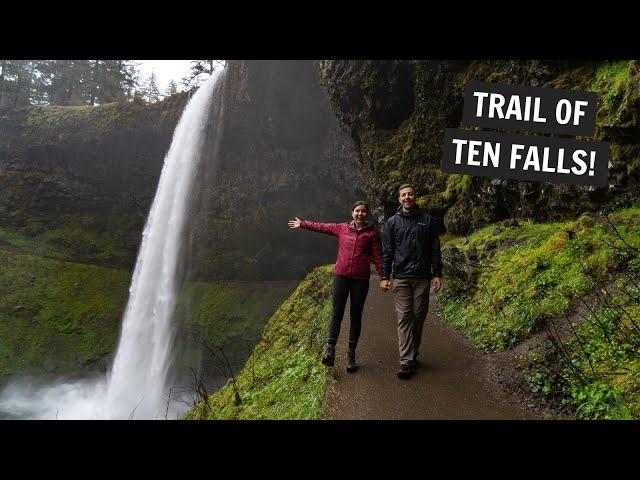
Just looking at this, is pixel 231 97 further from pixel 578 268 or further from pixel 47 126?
pixel 578 268

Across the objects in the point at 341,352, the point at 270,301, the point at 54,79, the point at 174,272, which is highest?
the point at 54,79

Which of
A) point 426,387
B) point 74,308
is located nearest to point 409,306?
point 426,387

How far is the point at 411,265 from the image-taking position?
4273 millimetres

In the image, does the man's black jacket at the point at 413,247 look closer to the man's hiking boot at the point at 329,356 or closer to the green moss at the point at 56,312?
the man's hiking boot at the point at 329,356

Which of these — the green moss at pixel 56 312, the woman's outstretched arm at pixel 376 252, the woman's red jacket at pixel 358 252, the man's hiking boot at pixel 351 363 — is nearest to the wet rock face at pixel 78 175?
the green moss at pixel 56 312

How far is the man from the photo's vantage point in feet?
14.0

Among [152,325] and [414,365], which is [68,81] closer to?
[152,325]

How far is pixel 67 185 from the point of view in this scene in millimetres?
26844

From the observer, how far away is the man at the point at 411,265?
4.26 m

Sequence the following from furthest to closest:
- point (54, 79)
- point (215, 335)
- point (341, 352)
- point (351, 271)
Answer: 1. point (54, 79)
2. point (215, 335)
3. point (341, 352)
4. point (351, 271)

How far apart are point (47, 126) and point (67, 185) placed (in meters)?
4.60

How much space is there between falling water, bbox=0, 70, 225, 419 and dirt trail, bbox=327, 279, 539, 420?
14.6 m

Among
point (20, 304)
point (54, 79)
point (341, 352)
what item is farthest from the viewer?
point (54, 79)
